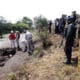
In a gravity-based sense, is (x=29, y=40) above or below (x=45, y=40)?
above

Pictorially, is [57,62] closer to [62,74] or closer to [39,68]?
[39,68]

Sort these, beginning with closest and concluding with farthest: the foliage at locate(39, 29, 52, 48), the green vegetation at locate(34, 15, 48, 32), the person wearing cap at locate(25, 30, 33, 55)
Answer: the person wearing cap at locate(25, 30, 33, 55) < the foliage at locate(39, 29, 52, 48) < the green vegetation at locate(34, 15, 48, 32)

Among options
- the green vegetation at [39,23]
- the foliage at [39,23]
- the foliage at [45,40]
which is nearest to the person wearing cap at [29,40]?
the foliage at [45,40]

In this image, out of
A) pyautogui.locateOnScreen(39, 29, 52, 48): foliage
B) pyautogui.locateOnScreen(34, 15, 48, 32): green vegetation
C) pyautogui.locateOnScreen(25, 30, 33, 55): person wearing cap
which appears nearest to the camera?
pyautogui.locateOnScreen(25, 30, 33, 55): person wearing cap

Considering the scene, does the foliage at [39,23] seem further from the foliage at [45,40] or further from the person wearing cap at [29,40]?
the person wearing cap at [29,40]

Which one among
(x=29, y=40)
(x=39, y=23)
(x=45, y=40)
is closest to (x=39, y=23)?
(x=39, y=23)

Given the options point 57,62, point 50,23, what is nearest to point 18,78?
point 57,62

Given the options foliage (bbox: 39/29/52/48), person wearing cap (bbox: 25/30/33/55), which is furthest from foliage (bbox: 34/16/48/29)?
person wearing cap (bbox: 25/30/33/55)

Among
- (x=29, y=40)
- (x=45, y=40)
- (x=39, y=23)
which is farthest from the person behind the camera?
(x=39, y=23)

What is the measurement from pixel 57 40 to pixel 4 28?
62.0 meters

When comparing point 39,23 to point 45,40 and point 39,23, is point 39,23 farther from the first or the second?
point 45,40

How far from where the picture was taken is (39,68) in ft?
44.9

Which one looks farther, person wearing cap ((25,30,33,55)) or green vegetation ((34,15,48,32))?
green vegetation ((34,15,48,32))

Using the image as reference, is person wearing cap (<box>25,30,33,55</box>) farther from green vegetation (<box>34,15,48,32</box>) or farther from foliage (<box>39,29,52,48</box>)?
green vegetation (<box>34,15,48,32</box>)
